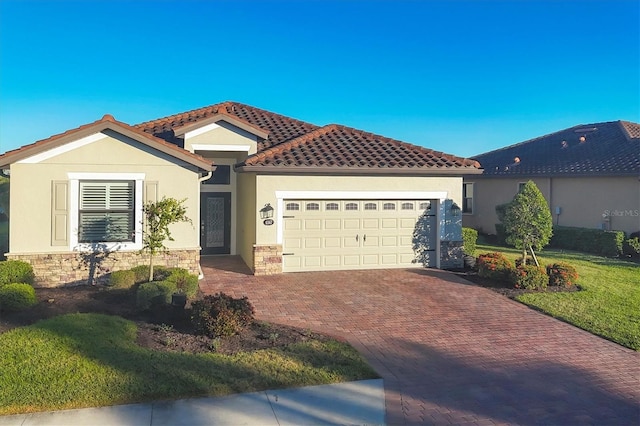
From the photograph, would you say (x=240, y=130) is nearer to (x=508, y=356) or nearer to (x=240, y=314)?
(x=240, y=314)

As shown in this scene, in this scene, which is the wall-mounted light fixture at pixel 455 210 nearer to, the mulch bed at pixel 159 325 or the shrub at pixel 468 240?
the shrub at pixel 468 240

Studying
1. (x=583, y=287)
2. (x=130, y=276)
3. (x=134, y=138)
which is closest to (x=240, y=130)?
(x=134, y=138)

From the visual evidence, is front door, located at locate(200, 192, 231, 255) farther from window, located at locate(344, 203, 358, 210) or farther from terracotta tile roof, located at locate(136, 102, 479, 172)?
window, located at locate(344, 203, 358, 210)

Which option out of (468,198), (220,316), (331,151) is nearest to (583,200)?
(468,198)

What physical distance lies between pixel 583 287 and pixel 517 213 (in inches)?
98.4

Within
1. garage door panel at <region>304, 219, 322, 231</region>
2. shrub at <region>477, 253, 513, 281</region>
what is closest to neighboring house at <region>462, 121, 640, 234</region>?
shrub at <region>477, 253, 513, 281</region>

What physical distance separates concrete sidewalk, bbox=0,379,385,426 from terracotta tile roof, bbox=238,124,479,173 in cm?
823

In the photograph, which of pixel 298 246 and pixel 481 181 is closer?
pixel 298 246

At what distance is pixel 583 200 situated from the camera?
2167cm

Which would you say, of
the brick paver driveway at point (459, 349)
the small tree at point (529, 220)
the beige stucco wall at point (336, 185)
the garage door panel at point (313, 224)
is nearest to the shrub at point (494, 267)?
the brick paver driveway at point (459, 349)

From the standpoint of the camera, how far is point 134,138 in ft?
40.1

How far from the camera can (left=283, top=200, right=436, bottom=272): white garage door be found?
557 inches

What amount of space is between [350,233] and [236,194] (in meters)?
4.62

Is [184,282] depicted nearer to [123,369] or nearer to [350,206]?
[123,369]
